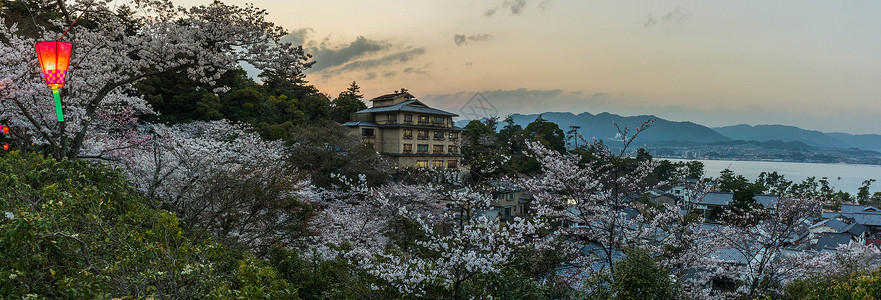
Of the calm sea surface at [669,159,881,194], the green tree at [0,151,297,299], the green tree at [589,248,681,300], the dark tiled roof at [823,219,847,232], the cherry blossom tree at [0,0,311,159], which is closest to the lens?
the green tree at [0,151,297,299]

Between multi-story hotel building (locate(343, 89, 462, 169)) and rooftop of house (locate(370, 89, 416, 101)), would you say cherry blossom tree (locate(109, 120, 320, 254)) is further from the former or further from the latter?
rooftop of house (locate(370, 89, 416, 101))

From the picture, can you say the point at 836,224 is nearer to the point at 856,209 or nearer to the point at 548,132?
the point at 856,209

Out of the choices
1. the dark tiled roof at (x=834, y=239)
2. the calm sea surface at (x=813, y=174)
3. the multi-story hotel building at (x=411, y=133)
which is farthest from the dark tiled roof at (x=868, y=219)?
the multi-story hotel building at (x=411, y=133)

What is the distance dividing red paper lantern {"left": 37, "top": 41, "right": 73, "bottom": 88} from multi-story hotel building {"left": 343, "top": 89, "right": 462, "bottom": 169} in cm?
2368

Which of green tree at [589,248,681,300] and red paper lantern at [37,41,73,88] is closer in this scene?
red paper lantern at [37,41,73,88]

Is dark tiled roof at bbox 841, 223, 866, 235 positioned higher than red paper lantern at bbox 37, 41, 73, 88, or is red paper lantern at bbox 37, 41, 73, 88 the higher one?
red paper lantern at bbox 37, 41, 73, 88

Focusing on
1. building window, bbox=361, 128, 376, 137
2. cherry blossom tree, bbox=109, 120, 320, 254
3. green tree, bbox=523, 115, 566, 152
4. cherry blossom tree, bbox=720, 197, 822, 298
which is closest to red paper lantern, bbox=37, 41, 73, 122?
cherry blossom tree, bbox=109, 120, 320, 254

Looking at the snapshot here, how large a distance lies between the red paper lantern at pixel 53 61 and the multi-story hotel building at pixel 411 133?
23675 millimetres

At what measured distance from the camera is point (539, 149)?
29.6ft

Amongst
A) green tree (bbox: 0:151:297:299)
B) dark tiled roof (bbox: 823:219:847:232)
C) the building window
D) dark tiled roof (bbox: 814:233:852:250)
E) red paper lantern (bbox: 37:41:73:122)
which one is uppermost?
red paper lantern (bbox: 37:41:73:122)

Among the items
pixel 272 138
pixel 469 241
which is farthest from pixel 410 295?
pixel 272 138

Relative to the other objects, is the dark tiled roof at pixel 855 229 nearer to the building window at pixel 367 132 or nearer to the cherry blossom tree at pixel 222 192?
the building window at pixel 367 132

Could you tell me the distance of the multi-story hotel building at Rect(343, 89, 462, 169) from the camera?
29.1m

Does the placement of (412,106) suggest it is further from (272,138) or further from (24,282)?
(24,282)
